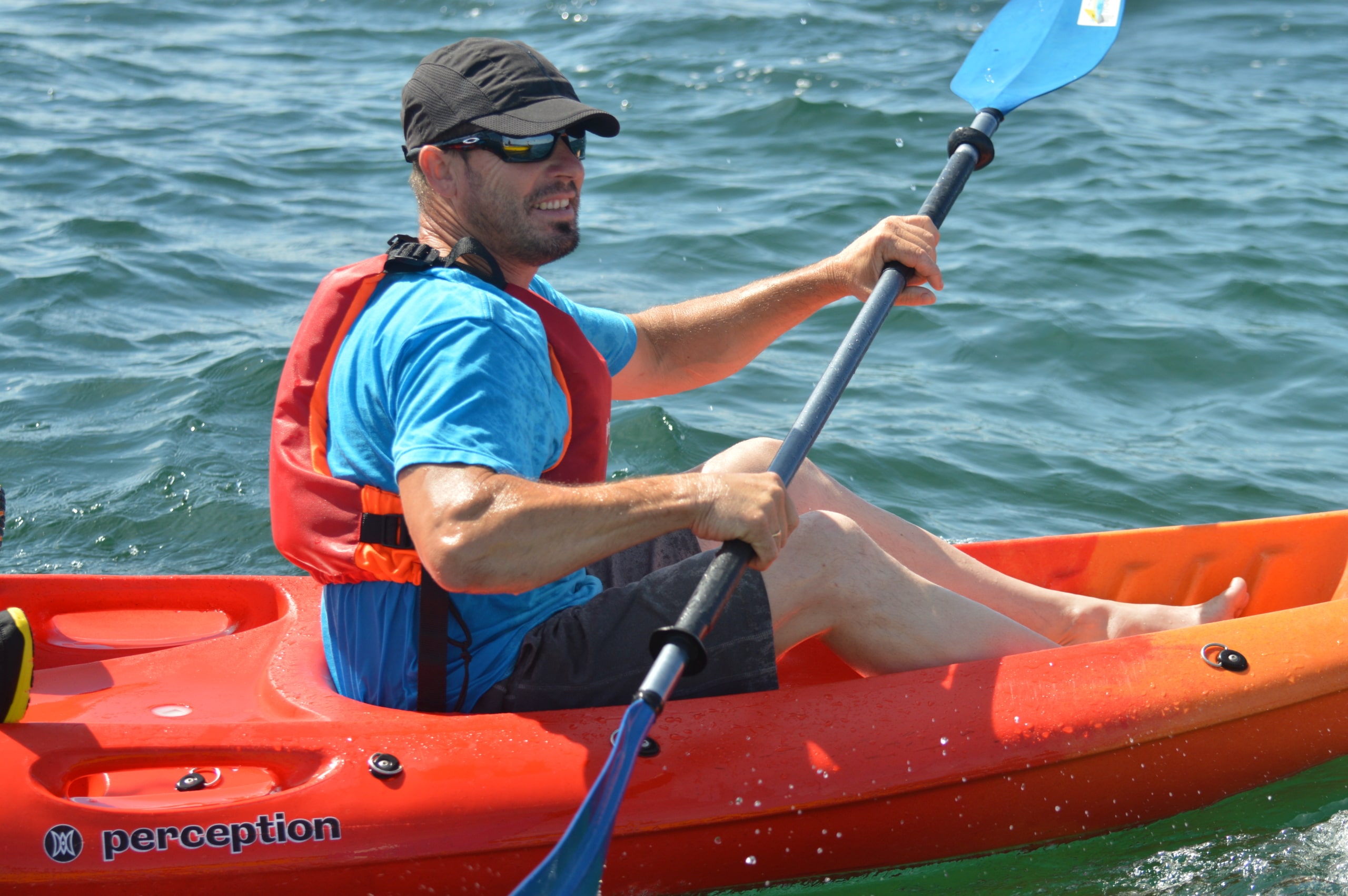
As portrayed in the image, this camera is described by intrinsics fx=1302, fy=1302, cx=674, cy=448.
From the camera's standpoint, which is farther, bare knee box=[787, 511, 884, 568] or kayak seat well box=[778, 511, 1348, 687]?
kayak seat well box=[778, 511, 1348, 687]

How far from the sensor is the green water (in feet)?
13.9

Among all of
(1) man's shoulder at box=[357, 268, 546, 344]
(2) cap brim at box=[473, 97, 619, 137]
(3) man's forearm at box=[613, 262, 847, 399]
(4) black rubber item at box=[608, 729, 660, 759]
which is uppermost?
(2) cap brim at box=[473, 97, 619, 137]

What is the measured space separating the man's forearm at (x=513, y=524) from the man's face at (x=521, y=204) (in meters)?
0.51

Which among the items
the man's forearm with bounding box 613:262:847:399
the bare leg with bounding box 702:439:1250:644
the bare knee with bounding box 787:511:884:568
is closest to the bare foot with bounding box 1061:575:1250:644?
the bare leg with bounding box 702:439:1250:644

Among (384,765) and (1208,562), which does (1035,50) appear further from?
(384,765)

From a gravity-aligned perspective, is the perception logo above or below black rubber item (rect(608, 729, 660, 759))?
below

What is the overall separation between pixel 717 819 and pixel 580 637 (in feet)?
1.31

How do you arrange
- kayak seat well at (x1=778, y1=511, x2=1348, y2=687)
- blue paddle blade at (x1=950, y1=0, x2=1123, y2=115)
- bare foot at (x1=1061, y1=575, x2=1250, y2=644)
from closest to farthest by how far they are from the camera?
bare foot at (x1=1061, y1=575, x2=1250, y2=644), kayak seat well at (x1=778, y1=511, x2=1348, y2=687), blue paddle blade at (x1=950, y1=0, x2=1123, y2=115)

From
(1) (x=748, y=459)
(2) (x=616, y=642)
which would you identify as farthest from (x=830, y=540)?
(2) (x=616, y=642)

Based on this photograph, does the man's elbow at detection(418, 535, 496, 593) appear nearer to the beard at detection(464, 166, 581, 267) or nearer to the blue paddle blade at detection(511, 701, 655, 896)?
the blue paddle blade at detection(511, 701, 655, 896)

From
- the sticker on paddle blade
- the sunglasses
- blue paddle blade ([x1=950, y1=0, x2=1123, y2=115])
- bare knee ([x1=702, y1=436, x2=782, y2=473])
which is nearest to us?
the sunglasses

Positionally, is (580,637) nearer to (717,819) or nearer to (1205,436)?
(717,819)

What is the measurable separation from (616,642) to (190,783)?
764 millimetres

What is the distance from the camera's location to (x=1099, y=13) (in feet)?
12.3
